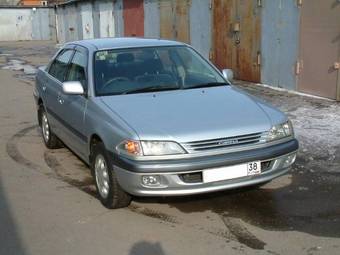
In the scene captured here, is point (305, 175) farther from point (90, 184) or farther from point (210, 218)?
point (90, 184)

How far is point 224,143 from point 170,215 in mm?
867

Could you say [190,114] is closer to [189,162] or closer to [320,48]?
[189,162]

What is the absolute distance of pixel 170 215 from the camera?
4.62 metres

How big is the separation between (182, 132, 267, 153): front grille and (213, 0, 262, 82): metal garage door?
801cm

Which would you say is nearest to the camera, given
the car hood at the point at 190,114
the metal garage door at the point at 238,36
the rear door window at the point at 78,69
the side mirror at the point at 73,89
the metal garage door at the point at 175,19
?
the car hood at the point at 190,114

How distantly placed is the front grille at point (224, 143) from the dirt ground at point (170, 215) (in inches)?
26.7

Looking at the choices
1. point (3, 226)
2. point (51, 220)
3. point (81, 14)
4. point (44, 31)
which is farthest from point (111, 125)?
point (44, 31)

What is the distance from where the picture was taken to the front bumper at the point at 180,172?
13.7 feet

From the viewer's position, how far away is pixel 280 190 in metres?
5.28

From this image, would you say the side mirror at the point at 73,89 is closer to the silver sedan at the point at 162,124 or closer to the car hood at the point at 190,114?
the silver sedan at the point at 162,124

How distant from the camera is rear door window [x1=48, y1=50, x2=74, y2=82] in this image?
6383 millimetres

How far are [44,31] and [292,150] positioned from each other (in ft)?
162

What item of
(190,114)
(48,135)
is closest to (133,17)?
(48,135)

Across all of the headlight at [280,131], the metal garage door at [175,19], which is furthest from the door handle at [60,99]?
the metal garage door at [175,19]
